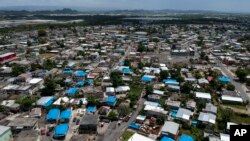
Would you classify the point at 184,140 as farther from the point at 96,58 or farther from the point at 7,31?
the point at 7,31

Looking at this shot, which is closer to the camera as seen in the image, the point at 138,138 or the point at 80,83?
the point at 138,138

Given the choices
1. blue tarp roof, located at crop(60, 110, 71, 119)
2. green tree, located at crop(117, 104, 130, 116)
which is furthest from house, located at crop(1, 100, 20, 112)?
green tree, located at crop(117, 104, 130, 116)

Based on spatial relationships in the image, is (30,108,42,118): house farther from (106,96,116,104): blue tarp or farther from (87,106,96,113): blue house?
(106,96,116,104): blue tarp

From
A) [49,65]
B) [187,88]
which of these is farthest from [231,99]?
[49,65]

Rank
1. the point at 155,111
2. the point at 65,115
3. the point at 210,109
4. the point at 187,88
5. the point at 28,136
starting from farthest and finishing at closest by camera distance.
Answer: the point at 187,88 → the point at 210,109 → the point at 155,111 → the point at 65,115 → the point at 28,136

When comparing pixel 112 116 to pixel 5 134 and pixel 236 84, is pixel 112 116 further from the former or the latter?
pixel 236 84

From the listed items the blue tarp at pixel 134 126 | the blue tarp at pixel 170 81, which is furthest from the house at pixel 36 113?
the blue tarp at pixel 170 81
